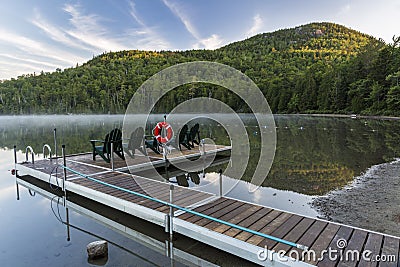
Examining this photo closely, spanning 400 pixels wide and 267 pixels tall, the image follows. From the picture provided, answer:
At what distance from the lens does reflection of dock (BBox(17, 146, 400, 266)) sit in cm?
254

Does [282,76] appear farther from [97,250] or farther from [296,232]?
[97,250]

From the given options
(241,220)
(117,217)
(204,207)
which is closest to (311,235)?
(241,220)

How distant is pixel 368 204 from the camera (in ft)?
14.8

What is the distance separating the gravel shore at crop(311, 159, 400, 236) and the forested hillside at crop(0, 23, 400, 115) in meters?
29.9

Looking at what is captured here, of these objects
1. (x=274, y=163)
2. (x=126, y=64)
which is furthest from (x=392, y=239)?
(x=126, y=64)

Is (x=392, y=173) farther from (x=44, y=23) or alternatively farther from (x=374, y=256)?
(x=44, y=23)

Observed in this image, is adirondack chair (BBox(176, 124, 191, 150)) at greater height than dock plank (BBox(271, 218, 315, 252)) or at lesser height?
greater

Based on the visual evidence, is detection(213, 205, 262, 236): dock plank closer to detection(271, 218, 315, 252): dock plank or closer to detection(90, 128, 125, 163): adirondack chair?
detection(271, 218, 315, 252): dock plank

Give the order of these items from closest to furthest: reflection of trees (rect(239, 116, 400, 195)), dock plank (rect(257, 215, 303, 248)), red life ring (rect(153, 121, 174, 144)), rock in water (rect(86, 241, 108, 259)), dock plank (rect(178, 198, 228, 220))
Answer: dock plank (rect(257, 215, 303, 248))
rock in water (rect(86, 241, 108, 259))
dock plank (rect(178, 198, 228, 220))
reflection of trees (rect(239, 116, 400, 195))
red life ring (rect(153, 121, 174, 144))

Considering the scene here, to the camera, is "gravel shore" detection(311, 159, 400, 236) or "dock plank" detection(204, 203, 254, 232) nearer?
"dock plank" detection(204, 203, 254, 232)

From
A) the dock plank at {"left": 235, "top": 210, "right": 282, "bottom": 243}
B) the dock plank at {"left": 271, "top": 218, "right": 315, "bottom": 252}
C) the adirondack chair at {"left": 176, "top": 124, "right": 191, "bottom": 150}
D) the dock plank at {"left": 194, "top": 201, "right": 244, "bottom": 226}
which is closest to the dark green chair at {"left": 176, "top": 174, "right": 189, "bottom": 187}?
the adirondack chair at {"left": 176, "top": 124, "right": 191, "bottom": 150}

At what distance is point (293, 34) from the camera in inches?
3563

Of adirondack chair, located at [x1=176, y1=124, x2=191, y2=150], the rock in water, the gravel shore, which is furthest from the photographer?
adirondack chair, located at [x1=176, y1=124, x2=191, y2=150]

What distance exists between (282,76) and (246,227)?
61146 millimetres
